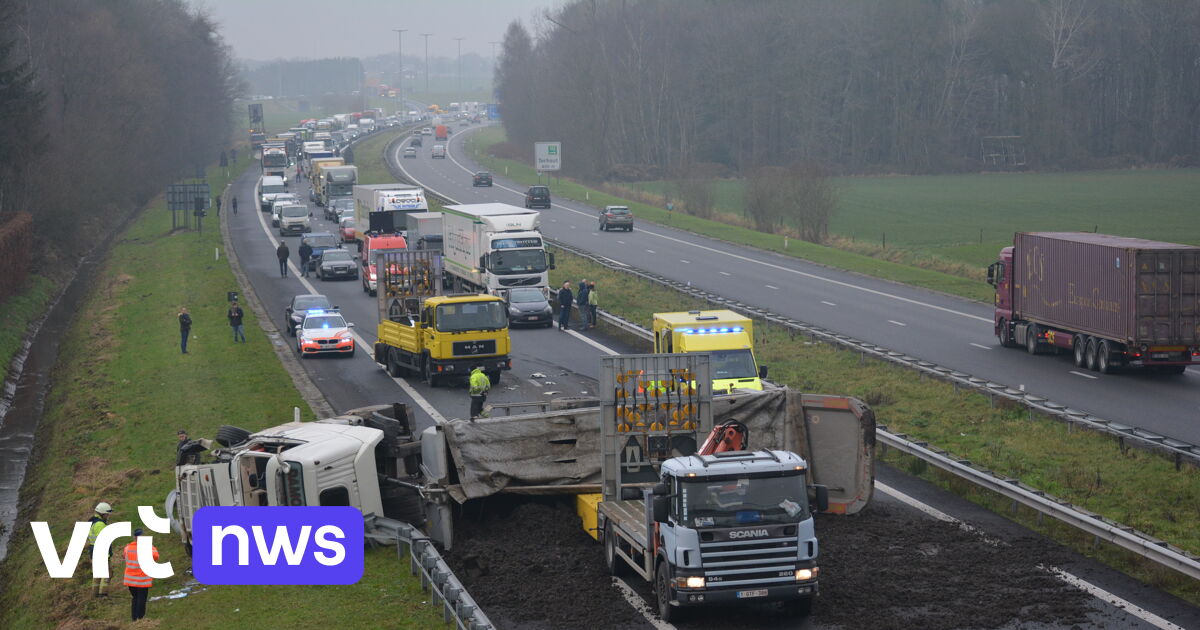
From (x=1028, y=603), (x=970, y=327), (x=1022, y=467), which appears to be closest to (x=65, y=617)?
(x=1028, y=603)

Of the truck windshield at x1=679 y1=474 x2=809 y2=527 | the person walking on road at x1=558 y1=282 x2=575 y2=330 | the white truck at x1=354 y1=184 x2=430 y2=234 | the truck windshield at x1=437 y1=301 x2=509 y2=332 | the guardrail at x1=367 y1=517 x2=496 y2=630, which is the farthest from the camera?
the white truck at x1=354 y1=184 x2=430 y2=234

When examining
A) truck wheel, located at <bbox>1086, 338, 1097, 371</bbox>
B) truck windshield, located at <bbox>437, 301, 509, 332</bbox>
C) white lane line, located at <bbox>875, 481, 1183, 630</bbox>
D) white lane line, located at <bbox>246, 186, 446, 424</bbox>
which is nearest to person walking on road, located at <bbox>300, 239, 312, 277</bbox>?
white lane line, located at <bbox>246, 186, 446, 424</bbox>

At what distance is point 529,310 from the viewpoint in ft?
152

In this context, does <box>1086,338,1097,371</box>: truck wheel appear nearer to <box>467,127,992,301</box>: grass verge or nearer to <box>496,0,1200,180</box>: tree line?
<box>467,127,992,301</box>: grass verge

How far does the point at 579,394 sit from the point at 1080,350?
14117 millimetres

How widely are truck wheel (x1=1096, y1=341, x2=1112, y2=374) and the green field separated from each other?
32968 millimetres

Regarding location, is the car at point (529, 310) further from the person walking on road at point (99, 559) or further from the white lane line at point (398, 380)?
the person walking on road at point (99, 559)

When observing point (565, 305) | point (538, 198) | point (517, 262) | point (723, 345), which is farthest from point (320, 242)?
point (723, 345)

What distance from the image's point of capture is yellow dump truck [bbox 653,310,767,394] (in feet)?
90.5

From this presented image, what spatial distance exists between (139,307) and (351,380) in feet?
69.5

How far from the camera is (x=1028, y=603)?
16.7 meters

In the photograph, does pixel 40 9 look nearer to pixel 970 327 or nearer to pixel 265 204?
pixel 265 204

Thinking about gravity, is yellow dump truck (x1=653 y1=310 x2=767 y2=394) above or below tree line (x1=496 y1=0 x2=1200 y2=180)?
below

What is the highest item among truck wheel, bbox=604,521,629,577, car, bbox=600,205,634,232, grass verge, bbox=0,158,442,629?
car, bbox=600,205,634,232
